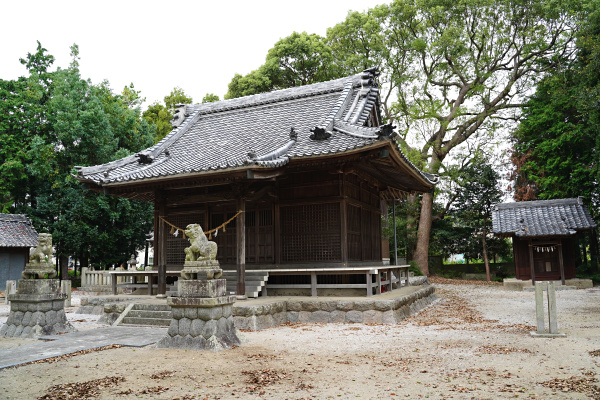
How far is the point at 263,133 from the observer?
16.1 m

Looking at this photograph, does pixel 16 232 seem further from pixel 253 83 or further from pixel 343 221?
pixel 343 221

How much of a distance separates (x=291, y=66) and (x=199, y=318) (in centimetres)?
3020

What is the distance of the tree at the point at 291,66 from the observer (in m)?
34.6

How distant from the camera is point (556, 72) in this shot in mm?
28484

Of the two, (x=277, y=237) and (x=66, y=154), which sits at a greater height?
(x=66, y=154)

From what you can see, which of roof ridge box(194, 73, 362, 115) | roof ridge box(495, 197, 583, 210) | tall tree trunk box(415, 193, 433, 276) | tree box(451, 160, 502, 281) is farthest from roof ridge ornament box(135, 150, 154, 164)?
tree box(451, 160, 502, 281)

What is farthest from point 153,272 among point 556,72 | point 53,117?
point 556,72

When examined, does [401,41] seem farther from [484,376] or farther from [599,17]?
[484,376]

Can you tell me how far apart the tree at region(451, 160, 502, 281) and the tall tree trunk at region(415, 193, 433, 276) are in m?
2.45

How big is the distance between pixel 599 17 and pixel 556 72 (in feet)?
18.4

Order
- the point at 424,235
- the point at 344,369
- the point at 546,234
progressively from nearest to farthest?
the point at 344,369 → the point at 546,234 → the point at 424,235

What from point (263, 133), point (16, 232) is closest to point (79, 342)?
point (263, 133)

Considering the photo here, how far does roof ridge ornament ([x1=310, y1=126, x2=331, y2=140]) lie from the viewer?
1330 centimetres

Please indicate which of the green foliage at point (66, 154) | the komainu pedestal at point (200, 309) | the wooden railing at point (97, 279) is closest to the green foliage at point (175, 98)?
the green foliage at point (66, 154)
